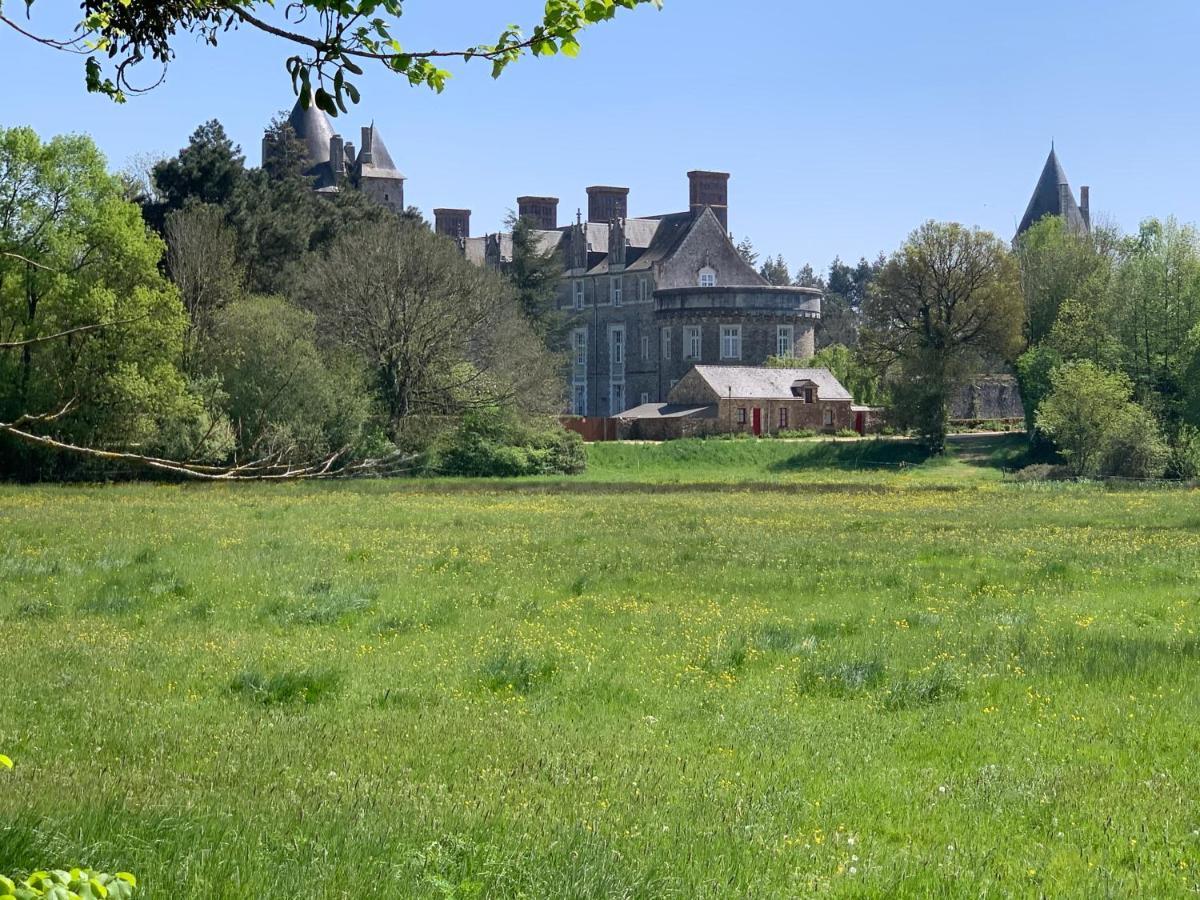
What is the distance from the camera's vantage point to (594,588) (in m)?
20.0

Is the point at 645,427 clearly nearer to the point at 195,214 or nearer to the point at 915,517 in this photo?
the point at 195,214

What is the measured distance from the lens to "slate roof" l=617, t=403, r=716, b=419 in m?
82.6

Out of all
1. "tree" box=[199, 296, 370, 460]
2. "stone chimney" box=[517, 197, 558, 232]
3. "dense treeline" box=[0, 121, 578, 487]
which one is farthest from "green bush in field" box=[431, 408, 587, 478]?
"stone chimney" box=[517, 197, 558, 232]

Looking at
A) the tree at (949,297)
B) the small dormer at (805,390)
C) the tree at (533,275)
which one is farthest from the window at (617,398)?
the tree at (949,297)

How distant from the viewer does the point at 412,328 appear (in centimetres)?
6147

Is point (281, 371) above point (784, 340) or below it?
below

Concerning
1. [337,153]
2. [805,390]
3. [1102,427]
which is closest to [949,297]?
[805,390]

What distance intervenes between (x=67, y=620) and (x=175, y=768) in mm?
7910

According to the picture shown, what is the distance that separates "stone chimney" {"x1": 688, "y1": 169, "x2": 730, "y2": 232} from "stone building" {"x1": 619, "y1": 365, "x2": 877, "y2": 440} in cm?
1985

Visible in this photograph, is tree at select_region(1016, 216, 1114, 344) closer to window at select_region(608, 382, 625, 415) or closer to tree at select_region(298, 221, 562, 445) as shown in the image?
window at select_region(608, 382, 625, 415)

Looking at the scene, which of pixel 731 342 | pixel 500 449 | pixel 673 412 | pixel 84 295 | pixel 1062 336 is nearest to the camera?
pixel 84 295

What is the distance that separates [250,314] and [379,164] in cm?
7110

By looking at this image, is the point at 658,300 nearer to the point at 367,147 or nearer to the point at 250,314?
the point at 367,147

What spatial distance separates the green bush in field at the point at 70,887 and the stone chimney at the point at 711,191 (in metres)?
101
